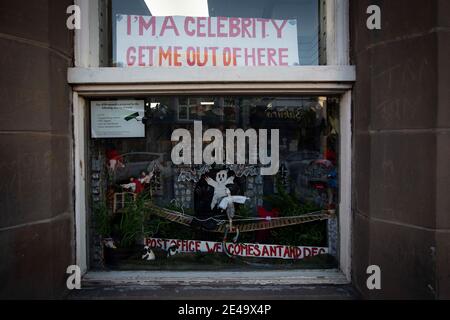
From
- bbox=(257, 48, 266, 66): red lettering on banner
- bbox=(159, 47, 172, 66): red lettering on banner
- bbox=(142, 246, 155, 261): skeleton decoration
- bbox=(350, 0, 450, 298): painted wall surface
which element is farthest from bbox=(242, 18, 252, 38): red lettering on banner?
bbox=(142, 246, 155, 261): skeleton decoration

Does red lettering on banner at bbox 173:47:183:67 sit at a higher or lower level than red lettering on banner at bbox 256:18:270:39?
lower

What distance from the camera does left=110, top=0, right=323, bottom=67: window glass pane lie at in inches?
141

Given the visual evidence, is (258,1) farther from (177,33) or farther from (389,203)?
(389,203)

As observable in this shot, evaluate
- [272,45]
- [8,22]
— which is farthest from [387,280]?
[8,22]

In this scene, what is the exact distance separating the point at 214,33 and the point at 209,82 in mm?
654

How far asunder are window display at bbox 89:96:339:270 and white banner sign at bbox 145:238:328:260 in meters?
0.01

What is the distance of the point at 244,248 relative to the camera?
12.5 feet

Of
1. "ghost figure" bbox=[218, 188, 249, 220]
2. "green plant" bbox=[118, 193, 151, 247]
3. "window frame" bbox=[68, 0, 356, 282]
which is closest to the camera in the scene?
"window frame" bbox=[68, 0, 356, 282]

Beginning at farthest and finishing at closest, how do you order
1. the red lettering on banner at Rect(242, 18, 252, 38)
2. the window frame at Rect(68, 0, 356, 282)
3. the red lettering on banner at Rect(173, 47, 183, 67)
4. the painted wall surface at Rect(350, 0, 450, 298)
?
1. the red lettering on banner at Rect(242, 18, 252, 38)
2. the red lettering on banner at Rect(173, 47, 183, 67)
3. the window frame at Rect(68, 0, 356, 282)
4. the painted wall surface at Rect(350, 0, 450, 298)

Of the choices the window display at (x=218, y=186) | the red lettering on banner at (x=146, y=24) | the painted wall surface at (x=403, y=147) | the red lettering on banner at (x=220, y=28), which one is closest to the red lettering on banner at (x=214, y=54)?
the red lettering on banner at (x=220, y=28)

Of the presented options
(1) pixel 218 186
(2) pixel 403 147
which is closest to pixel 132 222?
(1) pixel 218 186

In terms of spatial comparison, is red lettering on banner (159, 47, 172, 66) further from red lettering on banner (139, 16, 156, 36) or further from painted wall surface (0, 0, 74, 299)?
painted wall surface (0, 0, 74, 299)

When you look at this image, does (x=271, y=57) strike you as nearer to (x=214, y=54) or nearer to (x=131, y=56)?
(x=214, y=54)

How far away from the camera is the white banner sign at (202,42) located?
11.7 feet
